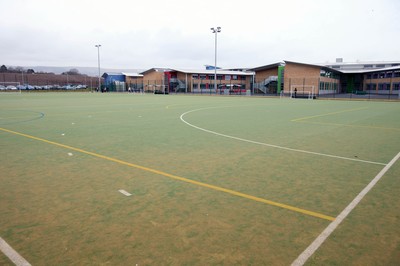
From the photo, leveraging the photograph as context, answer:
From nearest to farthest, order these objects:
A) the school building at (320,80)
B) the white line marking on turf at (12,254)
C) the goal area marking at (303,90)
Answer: the white line marking on turf at (12,254), the goal area marking at (303,90), the school building at (320,80)

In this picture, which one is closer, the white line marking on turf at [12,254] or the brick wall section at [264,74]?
the white line marking on turf at [12,254]

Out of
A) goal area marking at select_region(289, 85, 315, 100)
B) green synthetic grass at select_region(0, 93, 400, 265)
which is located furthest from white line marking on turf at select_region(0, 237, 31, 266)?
goal area marking at select_region(289, 85, 315, 100)

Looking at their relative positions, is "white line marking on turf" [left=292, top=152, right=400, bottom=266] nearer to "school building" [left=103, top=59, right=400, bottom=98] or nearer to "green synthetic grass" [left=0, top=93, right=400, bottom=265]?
"green synthetic grass" [left=0, top=93, right=400, bottom=265]

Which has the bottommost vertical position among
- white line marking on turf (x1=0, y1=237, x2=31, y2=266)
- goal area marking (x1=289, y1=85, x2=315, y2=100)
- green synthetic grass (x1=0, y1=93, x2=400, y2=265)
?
white line marking on turf (x1=0, y1=237, x2=31, y2=266)

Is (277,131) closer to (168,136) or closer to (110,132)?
(168,136)

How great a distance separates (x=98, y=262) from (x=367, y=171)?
5.85 metres

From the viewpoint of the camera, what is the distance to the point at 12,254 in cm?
338

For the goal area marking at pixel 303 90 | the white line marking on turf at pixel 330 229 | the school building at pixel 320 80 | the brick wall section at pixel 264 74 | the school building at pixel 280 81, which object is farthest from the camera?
the brick wall section at pixel 264 74

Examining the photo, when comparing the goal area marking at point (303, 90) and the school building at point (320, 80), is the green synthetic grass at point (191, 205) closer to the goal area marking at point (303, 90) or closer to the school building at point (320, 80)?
the school building at point (320, 80)

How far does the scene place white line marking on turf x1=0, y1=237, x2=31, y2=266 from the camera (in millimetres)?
3234

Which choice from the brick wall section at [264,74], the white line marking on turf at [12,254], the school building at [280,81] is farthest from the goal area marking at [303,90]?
the white line marking on turf at [12,254]

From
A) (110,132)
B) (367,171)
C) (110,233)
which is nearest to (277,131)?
(367,171)

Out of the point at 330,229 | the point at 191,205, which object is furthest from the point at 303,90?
the point at 330,229

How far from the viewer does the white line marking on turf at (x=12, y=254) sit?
3.23 meters
